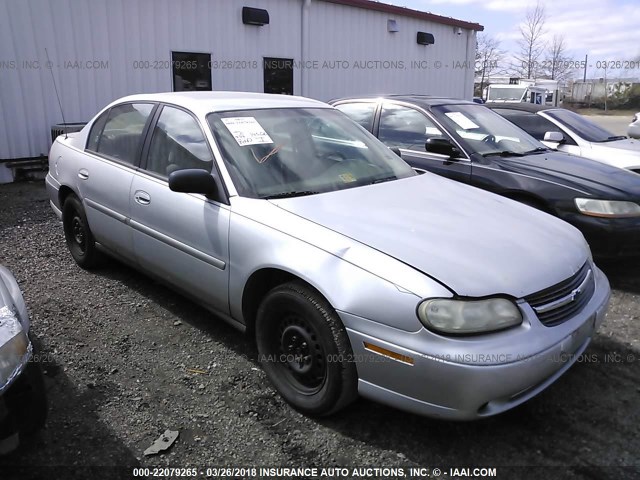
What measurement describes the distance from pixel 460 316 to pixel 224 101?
7.50 feet

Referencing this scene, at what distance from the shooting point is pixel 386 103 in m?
5.73

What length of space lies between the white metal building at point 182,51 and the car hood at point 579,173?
21.9 ft

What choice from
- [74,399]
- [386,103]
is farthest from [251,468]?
[386,103]

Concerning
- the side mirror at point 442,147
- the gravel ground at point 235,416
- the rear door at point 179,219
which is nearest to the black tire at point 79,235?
the gravel ground at point 235,416

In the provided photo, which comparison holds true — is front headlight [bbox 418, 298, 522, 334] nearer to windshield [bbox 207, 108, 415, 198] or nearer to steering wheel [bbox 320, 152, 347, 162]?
windshield [bbox 207, 108, 415, 198]

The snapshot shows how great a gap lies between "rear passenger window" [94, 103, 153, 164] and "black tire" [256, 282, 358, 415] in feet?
6.04

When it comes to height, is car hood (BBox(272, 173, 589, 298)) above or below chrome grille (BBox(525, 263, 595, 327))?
above

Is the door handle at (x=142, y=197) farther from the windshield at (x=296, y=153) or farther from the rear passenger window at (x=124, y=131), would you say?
the windshield at (x=296, y=153)

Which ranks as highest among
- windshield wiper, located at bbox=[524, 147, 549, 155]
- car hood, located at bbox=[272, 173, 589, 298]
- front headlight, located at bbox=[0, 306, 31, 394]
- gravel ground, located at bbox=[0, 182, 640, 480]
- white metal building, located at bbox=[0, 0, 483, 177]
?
white metal building, located at bbox=[0, 0, 483, 177]

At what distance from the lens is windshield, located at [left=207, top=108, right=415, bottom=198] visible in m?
3.14

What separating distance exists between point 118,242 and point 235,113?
138 cm

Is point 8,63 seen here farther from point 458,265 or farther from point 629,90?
point 629,90

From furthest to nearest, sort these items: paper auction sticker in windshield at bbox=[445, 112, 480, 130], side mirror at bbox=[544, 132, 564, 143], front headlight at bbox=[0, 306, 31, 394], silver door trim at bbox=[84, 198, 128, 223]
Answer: side mirror at bbox=[544, 132, 564, 143] → paper auction sticker in windshield at bbox=[445, 112, 480, 130] → silver door trim at bbox=[84, 198, 128, 223] → front headlight at bbox=[0, 306, 31, 394]

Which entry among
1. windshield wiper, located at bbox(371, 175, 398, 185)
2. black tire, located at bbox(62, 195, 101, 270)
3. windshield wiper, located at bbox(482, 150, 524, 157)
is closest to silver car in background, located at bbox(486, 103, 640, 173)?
windshield wiper, located at bbox(482, 150, 524, 157)
